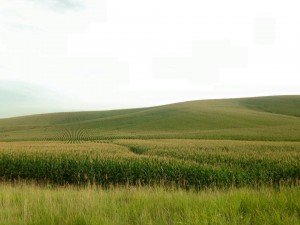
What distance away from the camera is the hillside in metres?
58.9

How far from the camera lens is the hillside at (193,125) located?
58875 millimetres

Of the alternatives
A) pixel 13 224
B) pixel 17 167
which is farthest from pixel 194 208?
pixel 17 167

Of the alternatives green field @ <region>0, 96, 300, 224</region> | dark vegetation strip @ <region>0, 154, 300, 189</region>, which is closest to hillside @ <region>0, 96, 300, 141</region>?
green field @ <region>0, 96, 300, 224</region>

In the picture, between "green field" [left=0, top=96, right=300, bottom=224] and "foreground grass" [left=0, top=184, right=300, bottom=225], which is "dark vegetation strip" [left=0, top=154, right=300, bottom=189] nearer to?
"green field" [left=0, top=96, right=300, bottom=224]

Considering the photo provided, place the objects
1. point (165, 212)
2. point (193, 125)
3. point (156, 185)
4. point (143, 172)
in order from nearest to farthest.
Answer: point (165, 212) → point (156, 185) → point (143, 172) → point (193, 125)

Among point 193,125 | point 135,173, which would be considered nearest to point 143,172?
point 135,173

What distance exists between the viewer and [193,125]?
73.9m

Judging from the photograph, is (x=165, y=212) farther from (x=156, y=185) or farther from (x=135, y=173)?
(x=135, y=173)

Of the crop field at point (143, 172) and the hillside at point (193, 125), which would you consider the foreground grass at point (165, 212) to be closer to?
the crop field at point (143, 172)

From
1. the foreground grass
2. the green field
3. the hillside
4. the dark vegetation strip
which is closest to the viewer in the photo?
the foreground grass

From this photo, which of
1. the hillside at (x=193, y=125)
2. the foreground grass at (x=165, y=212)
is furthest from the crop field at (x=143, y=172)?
the hillside at (x=193, y=125)

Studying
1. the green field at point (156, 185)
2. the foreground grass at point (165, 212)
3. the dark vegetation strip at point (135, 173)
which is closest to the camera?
the foreground grass at point (165, 212)

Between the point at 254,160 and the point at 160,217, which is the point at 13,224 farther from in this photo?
the point at 254,160

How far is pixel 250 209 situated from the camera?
5699 millimetres
